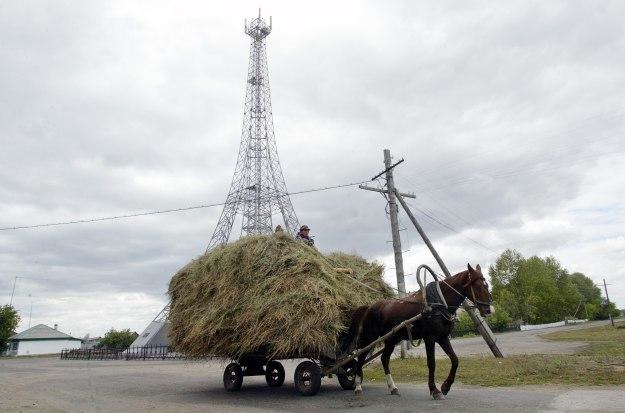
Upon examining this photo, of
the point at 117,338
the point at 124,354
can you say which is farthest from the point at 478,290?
the point at 117,338

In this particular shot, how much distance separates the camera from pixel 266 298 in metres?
8.88

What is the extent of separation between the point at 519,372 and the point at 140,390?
896 cm

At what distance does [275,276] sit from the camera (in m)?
9.09

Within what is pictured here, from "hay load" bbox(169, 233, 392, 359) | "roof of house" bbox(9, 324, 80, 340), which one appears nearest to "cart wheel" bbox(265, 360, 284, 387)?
"hay load" bbox(169, 233, 392, 359)

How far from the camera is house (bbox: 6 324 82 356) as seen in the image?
71812mm

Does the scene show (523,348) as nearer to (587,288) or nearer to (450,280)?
(450,280)

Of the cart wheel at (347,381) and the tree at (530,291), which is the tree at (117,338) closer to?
the tree at (530,291)

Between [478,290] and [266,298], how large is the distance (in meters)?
3.81

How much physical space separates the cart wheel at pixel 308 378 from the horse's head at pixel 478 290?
3208mm

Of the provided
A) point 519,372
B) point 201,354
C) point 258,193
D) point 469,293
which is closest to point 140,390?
point 201,354

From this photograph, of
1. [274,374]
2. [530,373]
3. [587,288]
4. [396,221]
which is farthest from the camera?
[587,288]

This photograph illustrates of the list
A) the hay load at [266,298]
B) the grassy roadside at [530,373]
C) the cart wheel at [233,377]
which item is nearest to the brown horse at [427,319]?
the hay load at [266,298]

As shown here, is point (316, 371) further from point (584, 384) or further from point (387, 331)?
point (584, 384)

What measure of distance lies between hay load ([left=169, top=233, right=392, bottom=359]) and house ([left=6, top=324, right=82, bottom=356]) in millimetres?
72959
